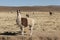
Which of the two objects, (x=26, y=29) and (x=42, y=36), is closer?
(x=42, y=36)

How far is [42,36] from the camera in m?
17.6

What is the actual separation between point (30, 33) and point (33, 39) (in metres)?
1.23

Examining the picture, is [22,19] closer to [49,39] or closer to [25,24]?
[25,24]

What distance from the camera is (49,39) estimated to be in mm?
17328

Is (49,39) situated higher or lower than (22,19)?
lower

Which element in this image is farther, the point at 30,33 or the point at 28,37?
the point at 30,33

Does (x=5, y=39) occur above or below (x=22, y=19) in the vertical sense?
below

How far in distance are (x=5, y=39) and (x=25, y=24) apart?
1.73 m

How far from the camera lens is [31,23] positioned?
59.4 feet

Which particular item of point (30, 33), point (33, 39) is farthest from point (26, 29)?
point (33, 39)

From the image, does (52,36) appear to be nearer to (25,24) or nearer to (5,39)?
(25,24)

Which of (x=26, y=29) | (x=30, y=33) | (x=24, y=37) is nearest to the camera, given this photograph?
(x=24, y=37)

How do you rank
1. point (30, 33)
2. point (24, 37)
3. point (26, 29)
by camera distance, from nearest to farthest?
1. point (24, 37)
2. point (30, 33)
3. point (26, 29)

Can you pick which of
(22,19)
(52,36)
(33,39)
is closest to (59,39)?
(52,36)
